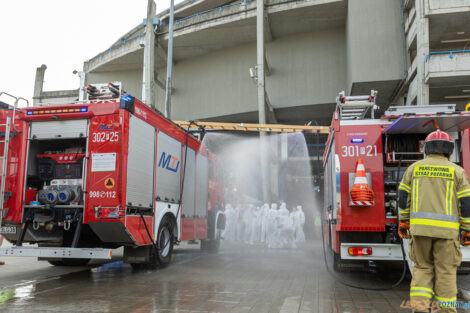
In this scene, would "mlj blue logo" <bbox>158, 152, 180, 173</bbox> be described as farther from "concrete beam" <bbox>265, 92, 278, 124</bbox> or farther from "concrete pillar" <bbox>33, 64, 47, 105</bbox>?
"concrete pillar" <bbox>33, 64, 47, 105</bbox>

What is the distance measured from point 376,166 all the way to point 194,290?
3466 mm

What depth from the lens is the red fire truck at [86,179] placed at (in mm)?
6637

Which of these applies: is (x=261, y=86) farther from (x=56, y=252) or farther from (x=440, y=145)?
(x=440, y=145)

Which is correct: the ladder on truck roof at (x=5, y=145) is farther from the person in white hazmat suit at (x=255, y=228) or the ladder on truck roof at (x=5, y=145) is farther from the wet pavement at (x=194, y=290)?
the person in white hazmat suit at (x=255, y=228)

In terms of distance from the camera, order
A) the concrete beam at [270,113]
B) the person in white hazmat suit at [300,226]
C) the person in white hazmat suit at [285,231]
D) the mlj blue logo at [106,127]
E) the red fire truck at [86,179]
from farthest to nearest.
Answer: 1. the concrete beam at [270,113]
2. the person in white hazmat suit at [300,226]
3. the person in white hazmat suit at [285,231]
4. the mlj blue logo at [106,127]
5. the red fire truck at [86,179]

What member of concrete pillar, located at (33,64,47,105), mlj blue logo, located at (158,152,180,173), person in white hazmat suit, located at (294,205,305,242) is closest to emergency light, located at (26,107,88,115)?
mlj blue logo, located at (158,152,180,173)

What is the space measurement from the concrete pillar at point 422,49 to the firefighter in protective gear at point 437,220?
15691 millimetres

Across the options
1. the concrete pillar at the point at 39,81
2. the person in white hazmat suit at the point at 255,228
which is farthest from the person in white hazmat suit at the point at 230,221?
the concrete pillar at the point at 39,81

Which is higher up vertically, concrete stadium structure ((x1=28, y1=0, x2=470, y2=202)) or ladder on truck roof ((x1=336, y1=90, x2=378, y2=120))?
concrete stadium structure ((x1=28, y1=0, x2=470, y2=202))

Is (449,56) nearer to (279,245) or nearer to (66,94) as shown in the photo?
(279,245)

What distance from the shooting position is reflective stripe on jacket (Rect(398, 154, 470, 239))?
3.72m

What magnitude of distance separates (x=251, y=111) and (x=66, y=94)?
2068 centimetres

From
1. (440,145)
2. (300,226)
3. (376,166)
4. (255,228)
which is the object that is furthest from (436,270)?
(255,228)

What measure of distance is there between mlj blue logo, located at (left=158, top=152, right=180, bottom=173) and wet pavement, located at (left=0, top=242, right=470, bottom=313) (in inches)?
85.3
